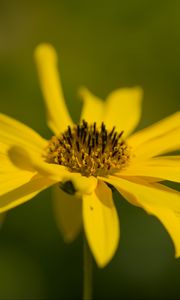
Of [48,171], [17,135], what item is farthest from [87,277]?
[17,135]

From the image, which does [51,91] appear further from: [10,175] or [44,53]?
[10,175]

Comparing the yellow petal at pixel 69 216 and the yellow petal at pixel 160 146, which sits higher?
the yellow petal at pixel 160 146

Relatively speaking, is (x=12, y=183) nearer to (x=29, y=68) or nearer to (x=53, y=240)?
(x=53, y=240)

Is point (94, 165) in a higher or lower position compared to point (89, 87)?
lower

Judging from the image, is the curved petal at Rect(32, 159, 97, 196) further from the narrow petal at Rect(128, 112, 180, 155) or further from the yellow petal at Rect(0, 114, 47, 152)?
the narrow petal at Rect(128, 112, 180, 155)

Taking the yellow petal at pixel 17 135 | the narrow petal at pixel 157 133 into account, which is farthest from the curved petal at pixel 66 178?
the narrow petal at pixel 157 133

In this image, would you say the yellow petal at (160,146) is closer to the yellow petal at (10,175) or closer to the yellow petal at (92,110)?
the yellow petal at (92,110)
